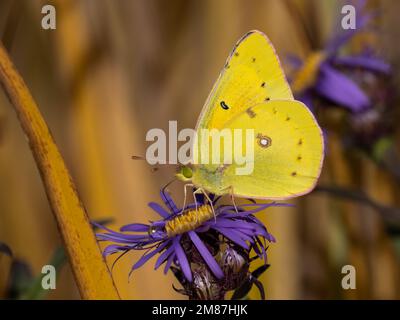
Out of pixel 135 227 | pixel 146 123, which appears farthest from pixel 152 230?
pixel 146 123

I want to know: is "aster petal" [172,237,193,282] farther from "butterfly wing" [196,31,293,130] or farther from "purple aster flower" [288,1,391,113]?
"purple aster flower" [288,1,391,113]

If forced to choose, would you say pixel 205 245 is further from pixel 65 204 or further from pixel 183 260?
pixel 65 204

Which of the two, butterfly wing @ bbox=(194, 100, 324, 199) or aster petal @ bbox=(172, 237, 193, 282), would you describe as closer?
aster petal @ bbox=(172, 237, 193, 282)

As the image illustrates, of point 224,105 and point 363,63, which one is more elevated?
point 363,63

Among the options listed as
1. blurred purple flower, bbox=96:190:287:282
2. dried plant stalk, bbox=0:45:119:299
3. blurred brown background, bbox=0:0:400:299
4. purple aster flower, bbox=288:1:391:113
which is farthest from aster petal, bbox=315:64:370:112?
dried plant stalk, bbox=0:45:119:299

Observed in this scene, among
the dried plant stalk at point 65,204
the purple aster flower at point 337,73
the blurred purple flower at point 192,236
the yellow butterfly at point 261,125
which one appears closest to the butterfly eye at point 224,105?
the yellow butterfly at point 261,125

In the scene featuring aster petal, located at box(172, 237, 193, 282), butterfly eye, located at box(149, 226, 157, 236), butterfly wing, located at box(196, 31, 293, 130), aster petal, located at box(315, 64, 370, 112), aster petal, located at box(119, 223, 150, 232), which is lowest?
aster petal, located at box(172, 237, 193, 282)
